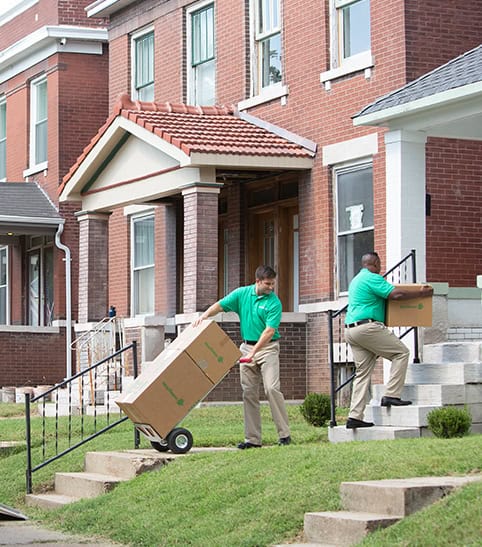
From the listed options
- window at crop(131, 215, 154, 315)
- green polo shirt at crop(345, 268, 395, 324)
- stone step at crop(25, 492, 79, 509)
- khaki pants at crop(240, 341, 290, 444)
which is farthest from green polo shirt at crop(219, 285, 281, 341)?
window at crop(131, 215, 154, 315)

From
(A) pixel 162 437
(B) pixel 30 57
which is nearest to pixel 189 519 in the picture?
(A) pixel 162 437

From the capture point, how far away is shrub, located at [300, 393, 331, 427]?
1557 centimetres

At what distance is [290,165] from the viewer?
20266 mm

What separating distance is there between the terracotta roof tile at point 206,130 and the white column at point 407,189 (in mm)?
4133

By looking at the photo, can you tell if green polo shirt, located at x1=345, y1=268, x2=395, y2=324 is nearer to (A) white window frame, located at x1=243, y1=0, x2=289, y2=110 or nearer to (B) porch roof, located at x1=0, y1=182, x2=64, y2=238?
(A) white window frame, located at x1=243, y1=0, x2=289, y2=110

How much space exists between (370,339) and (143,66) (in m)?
13.4

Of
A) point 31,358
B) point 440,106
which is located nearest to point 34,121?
point 31,358

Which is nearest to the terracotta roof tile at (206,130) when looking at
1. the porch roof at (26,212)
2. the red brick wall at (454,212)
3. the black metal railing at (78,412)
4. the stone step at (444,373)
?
the red brick wall at (454,212)

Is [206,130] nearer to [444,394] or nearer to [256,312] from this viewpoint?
[256,312]

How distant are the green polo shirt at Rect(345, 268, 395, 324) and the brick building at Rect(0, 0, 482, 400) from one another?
196 centimetres

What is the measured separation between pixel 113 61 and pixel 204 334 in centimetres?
1416

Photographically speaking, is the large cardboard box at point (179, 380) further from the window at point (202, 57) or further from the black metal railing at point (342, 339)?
the window at point (202, 57)

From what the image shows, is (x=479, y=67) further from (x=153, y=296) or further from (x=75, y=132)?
(x=75, y=132)

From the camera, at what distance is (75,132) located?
92.9ft
